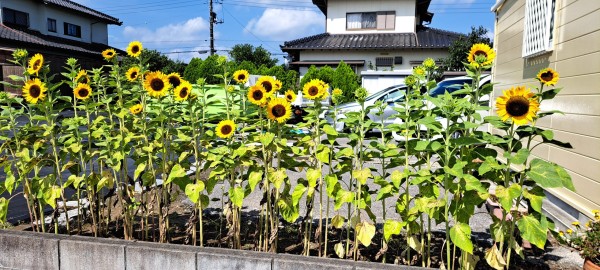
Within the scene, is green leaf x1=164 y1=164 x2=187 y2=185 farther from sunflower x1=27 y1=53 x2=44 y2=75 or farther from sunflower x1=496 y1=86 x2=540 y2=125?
sunflower x1=496 y1=86 x2=540 y2=125

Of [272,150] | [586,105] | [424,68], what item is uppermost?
[424,68]

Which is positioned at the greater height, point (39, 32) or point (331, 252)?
point (39, 32)

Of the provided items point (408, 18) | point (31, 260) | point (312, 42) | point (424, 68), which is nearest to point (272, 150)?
point (424, 68)

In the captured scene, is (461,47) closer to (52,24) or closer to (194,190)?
(194,190)

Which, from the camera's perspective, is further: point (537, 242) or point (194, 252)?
point (194, 252)

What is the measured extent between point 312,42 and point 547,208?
17118 millimetres

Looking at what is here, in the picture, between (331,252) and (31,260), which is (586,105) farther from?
(31,260)

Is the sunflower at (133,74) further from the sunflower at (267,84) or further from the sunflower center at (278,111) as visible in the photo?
the sunflower center at (278,111)

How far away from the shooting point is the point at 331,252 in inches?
99.0

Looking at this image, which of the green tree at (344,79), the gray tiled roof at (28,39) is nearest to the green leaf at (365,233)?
the green tree at (344,79)

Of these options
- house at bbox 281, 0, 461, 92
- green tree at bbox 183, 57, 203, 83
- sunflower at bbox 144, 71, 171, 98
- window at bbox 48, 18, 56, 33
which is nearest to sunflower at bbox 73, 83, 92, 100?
sunflower at bbox 144, 71, 171, 98

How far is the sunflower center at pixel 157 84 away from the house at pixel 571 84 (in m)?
2.19

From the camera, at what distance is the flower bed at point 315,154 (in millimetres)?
1870

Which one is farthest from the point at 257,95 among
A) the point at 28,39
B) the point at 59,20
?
the point at 59,20
